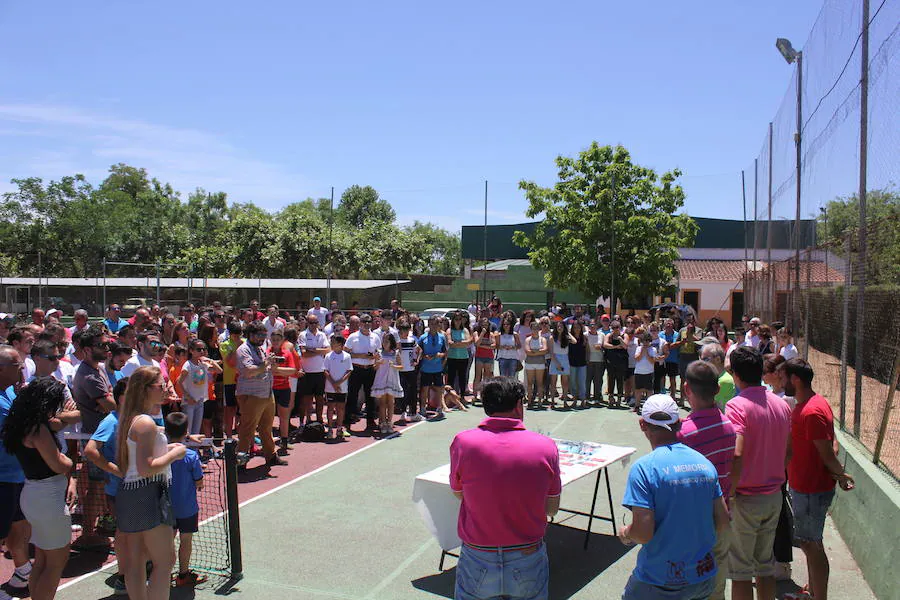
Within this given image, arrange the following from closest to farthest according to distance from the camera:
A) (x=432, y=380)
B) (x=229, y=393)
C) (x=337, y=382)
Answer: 1. (x=229, y=393)
2. (x=337, y=382)
3. (x=432, y=380)

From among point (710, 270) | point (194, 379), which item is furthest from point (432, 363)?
point (710, 270)

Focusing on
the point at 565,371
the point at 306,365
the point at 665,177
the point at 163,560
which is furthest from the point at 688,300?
the point at 163,560

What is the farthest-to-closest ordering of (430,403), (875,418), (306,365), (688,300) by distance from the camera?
1. (688,300)
2. (430,403)
3. (306,365)
4. (875,418)

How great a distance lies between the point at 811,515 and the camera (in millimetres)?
5055

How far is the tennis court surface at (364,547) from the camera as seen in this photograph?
5.57m

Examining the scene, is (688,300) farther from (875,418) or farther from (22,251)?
(22,251)

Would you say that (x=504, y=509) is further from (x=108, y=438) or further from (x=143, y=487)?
(x=108, y=438)

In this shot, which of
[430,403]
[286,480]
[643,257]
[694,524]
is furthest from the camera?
[643,257]

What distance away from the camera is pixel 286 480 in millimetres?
8648

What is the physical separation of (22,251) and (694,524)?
45.0m

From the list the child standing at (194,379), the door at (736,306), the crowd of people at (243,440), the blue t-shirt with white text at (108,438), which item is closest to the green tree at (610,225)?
the door at (736,306)

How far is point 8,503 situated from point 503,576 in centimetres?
367

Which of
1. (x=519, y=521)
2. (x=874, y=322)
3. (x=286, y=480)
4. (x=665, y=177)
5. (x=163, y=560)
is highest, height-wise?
(x=665, y=177)

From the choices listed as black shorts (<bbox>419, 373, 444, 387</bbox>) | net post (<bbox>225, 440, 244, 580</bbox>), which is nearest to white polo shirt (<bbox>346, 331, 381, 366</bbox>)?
black shorts (<bbox>419, 373, 444, 387</bbox>)
